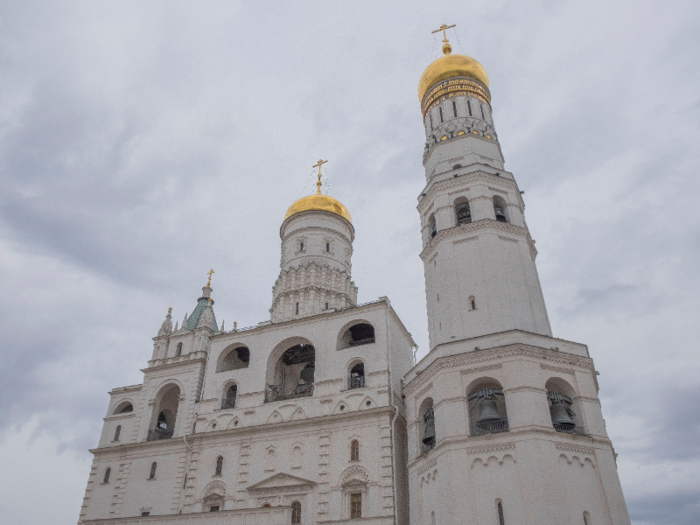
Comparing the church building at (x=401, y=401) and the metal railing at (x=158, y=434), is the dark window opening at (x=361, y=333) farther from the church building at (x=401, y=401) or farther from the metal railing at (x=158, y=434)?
the metal railing at (x=158, y=434)

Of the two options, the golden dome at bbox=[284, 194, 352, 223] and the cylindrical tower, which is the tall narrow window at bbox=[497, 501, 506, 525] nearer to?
the cylindrical tower

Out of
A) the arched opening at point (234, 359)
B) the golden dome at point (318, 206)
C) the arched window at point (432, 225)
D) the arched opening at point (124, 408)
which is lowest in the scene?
the arched opening at point (124, 408)

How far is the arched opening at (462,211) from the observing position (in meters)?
27.3

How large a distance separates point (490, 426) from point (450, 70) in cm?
2046

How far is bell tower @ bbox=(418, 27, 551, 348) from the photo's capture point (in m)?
23.8

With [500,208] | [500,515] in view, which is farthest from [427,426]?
[500,208]

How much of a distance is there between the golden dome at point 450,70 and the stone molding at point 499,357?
17426 millimetres

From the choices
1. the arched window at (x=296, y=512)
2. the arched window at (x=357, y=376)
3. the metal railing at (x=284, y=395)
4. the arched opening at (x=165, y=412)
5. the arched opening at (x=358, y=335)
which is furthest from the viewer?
the arched opening at (x=165, y=412)

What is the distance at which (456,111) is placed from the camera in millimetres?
31047

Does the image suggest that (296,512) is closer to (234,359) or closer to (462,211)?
(234,359)

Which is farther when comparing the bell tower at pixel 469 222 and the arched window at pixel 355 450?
the arched window at pixel 355 450

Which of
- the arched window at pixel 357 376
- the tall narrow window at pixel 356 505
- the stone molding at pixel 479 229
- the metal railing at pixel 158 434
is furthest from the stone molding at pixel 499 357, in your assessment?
the metal railing at pixel 158 434

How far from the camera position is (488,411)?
2067cm

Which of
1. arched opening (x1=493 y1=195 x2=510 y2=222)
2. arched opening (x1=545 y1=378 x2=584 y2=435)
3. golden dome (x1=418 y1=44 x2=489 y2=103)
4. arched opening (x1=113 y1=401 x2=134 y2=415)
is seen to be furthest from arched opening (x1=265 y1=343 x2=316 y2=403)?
golden dome (x1=418 y1=44 x2=489 y2=103)
